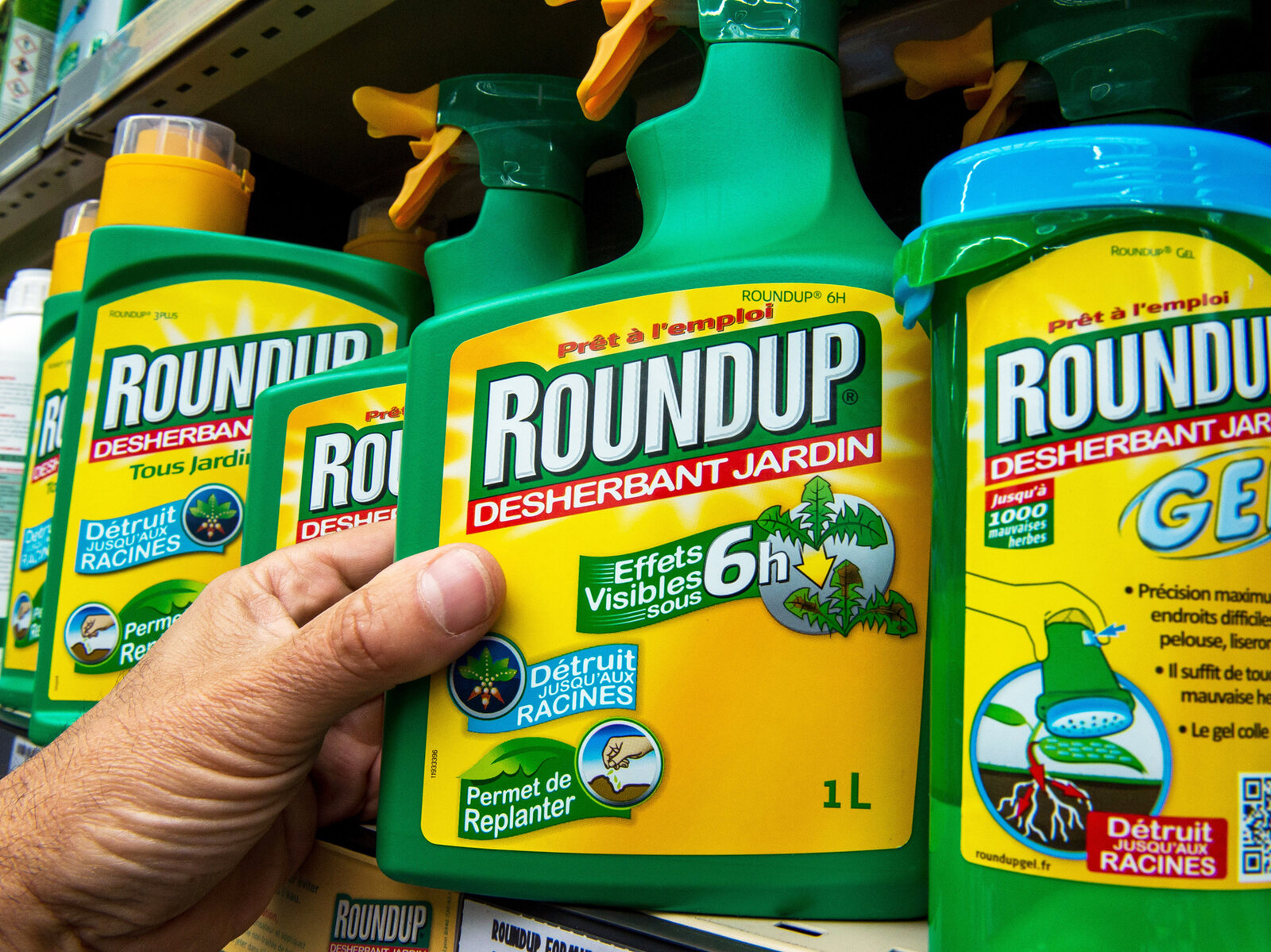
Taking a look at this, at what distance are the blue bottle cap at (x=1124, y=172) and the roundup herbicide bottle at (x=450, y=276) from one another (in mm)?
410

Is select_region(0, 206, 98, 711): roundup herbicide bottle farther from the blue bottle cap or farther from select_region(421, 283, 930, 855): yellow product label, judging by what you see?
the blue bottle cap

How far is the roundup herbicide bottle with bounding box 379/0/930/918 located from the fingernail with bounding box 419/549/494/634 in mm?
24

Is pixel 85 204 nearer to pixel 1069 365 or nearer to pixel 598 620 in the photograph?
pixel 598 620

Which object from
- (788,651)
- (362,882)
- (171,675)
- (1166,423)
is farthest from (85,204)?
(1166,423)

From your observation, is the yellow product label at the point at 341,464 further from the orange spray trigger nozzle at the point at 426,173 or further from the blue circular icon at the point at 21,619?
the blue circular icon at the point at 21,619

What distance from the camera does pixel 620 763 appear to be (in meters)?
0.47

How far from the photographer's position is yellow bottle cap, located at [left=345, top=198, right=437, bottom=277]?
3.01 ft

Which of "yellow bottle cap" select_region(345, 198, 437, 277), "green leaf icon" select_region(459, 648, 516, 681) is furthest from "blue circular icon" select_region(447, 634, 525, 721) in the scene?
"yellow bottle cap" select_region(345, 198, 437, 277)

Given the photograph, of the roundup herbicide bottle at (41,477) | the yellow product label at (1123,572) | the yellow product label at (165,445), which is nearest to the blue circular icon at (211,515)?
the yellow product label at (165,445)

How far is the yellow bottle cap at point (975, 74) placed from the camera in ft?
1.81

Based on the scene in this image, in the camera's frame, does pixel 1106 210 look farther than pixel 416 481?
No

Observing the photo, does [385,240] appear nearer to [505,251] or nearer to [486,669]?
[505,251]

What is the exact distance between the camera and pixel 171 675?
0.61 meters

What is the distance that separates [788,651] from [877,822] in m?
0.08
